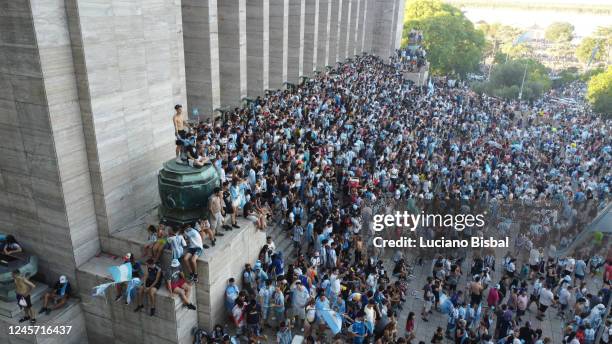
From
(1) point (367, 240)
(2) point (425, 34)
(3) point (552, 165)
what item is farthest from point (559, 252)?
(2) point (425, 34)

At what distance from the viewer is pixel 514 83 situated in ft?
218

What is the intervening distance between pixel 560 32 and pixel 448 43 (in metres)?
88.7

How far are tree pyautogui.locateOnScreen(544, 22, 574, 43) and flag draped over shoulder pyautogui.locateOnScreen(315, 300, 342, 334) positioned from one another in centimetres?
14335

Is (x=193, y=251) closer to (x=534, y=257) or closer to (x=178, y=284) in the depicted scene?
(x=178, y=284)

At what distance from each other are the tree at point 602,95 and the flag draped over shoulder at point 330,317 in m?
52.9

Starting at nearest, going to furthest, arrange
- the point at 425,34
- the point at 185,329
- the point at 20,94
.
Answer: the point at 20,94, the point at 185,329, the point at 425,34

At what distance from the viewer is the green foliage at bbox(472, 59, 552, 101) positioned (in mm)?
63625

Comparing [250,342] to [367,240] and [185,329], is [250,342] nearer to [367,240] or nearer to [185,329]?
[185,329]

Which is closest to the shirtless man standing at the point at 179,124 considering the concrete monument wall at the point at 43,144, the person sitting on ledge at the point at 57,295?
the concrete monument wall at the point at 43,144

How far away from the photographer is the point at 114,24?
36.8 ft

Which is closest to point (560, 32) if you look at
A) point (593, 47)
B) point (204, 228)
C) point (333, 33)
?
point (593, 47)

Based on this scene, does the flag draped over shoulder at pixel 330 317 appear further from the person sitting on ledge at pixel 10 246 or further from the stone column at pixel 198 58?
the stone column at pixel 198 58

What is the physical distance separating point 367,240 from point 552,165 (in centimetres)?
1716

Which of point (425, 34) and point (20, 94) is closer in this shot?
point (20, 94)
